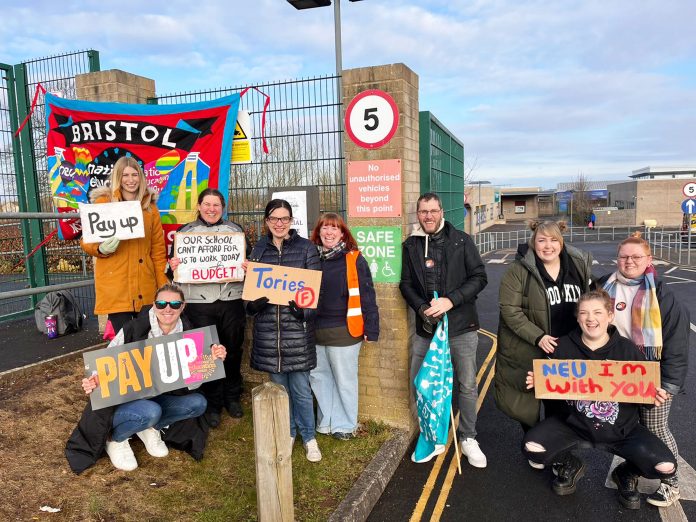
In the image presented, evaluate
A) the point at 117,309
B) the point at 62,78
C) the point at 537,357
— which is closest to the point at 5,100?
the point at 62,78

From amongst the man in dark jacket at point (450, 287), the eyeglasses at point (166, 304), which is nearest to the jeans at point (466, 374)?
the man in dark jacket at point (450, 287)

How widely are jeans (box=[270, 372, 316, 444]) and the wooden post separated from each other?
1.23m

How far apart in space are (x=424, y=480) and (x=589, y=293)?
6.71 ft

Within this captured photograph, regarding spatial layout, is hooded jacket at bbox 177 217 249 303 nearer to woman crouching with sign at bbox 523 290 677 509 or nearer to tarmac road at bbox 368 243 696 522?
tarmac road at bbox 368 243 696 522

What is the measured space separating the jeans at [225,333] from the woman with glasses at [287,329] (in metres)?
0.53

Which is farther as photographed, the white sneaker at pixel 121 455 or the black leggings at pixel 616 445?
the white sneaker at pixel 121 455

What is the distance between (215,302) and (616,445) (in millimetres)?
3495

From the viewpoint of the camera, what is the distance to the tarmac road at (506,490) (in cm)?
368

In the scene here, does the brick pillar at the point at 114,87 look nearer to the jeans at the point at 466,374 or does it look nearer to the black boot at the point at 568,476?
the jeans at the point at 466,374

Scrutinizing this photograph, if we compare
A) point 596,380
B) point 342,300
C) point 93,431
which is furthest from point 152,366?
point 596,380

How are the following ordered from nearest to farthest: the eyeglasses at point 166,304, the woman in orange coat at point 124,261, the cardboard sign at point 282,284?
the eyeglasses at point 166,304
the cardboard sign at point 282,284
the woman in orange coat at point 124,261

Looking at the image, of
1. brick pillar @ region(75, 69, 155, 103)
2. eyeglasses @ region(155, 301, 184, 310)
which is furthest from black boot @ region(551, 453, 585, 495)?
brick pillar @ region(75, 69, 155, 103)

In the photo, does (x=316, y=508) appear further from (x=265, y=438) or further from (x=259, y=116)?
(x=259, y=116)

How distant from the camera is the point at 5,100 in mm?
7727
